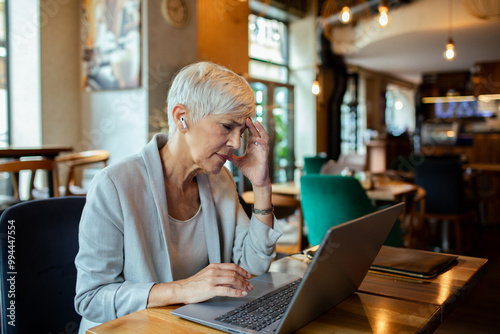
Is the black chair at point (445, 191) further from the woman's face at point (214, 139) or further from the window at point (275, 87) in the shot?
the woman's face at point (214, 139)

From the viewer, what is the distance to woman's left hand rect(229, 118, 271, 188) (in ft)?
4.73

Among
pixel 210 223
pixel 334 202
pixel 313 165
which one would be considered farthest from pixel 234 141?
pixel 313 165

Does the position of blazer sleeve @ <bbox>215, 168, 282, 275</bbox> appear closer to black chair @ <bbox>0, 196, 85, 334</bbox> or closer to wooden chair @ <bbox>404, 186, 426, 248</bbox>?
black chair @ <bbox>0, 196, 85, 334</bbox>

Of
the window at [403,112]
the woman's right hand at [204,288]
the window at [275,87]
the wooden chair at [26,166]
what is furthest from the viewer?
the window at [403,112]

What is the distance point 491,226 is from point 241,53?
4.56m

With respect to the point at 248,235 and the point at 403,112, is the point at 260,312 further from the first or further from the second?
the point at 403,112

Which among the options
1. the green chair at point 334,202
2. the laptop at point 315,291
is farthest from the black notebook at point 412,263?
the green chair at point 334,202

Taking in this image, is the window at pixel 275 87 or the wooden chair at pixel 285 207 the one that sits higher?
the window at pixel 275 87

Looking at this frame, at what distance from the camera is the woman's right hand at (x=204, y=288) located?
1.03 meters

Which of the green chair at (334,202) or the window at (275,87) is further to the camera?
the window at (275,87)

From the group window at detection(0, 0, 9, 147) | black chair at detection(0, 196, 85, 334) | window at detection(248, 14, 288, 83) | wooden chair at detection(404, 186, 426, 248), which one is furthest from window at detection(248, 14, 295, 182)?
black chair at detection(0, 196, 85, 334)

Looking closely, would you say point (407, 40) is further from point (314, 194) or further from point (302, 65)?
point (314, 194)

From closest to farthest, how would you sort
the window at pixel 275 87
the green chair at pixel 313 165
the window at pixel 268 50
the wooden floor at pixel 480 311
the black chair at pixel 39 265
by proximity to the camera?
the black chair at pixel 39 265
the wooden floor at pixel 480 311
the green chair at pixel 313 165
the window at pixel 275 87
the window at pixel 268 50

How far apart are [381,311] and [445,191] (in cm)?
436
